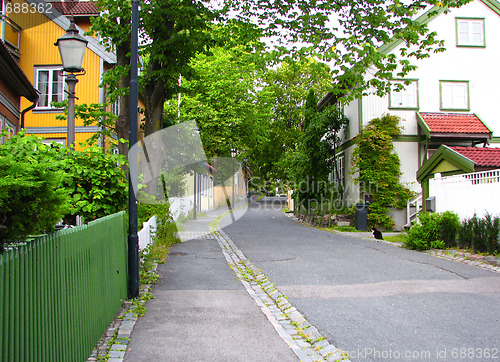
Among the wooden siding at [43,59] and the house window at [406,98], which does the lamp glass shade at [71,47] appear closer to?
the wooden siding at [43,59]

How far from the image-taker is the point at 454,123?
20906 mm

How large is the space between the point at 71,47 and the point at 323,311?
6208mm

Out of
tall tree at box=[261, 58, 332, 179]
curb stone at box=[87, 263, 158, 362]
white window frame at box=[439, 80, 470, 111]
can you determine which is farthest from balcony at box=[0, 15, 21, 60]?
tall tree at box=[261, 58, 332, 179]

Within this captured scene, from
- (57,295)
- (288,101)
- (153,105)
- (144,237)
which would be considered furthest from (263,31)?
(288,101)

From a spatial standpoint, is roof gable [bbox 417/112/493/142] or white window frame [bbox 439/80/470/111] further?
white window frame [bbox 439/80/470/111]

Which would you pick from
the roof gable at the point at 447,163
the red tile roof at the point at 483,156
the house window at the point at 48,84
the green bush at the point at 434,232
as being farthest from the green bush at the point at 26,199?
the house window at the point at 48,84

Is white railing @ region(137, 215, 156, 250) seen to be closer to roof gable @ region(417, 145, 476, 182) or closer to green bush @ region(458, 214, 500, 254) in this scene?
green bush @ region(458, 214, 500, 254)

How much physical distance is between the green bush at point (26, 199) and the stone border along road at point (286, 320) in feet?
9.10

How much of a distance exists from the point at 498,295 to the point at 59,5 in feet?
71.2

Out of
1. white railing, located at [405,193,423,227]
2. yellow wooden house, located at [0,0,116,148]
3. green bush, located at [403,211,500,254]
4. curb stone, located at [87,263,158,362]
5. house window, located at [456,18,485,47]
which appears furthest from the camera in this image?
house window, located at [456,18,485,47]

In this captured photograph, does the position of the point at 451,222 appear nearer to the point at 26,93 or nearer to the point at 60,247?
the point at 60,247

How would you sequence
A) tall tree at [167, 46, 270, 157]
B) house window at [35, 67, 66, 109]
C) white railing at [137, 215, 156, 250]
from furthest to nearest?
tall tree at [167, 46, 270, 157] < house window at [35, 67, 66, 109] < white railing at [137, 215, 156, 250]

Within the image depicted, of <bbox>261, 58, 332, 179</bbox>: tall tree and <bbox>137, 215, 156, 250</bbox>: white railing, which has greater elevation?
<bbox>261, 58, 332, 179</bbox>: tall tree

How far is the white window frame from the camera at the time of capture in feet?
71.9
